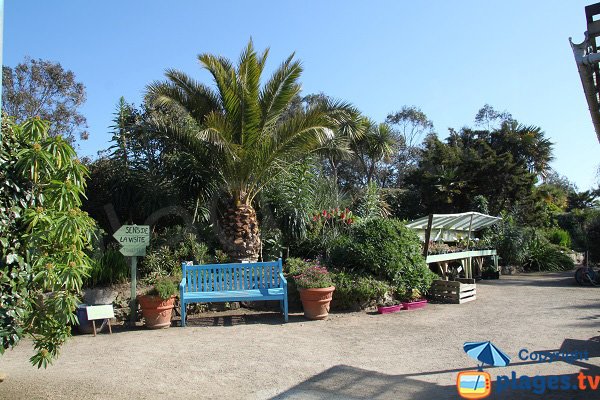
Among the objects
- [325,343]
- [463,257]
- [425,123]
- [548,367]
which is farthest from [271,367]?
[425,123]

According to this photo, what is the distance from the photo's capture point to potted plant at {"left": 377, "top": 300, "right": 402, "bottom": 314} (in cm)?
945

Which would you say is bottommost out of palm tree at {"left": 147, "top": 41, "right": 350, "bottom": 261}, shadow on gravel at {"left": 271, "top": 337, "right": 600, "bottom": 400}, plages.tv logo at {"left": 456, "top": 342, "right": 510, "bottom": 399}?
shadow on gravel at {"left": 271, "top": 337, "right": 600, "bottom": 400}

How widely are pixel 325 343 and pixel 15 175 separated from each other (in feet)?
15.0

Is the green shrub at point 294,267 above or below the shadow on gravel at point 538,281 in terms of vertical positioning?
above

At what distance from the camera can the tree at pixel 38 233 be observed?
399cm

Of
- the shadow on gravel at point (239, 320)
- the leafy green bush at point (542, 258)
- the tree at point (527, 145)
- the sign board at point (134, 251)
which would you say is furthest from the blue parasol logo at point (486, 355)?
the tree at point (527, 145)

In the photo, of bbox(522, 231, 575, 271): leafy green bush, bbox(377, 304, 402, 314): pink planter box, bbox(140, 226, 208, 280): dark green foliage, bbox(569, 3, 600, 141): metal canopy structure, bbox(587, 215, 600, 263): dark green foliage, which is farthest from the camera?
bbox(522, 231, 575, 271): leafy green bush

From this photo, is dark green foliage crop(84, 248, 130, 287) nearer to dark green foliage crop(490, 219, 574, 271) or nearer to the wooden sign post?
the wooden sign post

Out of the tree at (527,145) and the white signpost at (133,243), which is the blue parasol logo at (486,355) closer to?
the white signpost at (133,243)

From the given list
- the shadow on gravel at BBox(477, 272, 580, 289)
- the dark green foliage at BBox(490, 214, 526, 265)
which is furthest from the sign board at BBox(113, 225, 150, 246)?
the dark green foliage at BBox(490, 214, 526, 265)

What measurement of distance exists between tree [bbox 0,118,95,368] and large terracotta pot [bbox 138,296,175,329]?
371 cm

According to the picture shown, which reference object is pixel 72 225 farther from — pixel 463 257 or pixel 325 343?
pixel 463 257

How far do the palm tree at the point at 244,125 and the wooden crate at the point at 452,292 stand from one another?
13.7ft

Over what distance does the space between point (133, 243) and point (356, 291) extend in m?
4.27
